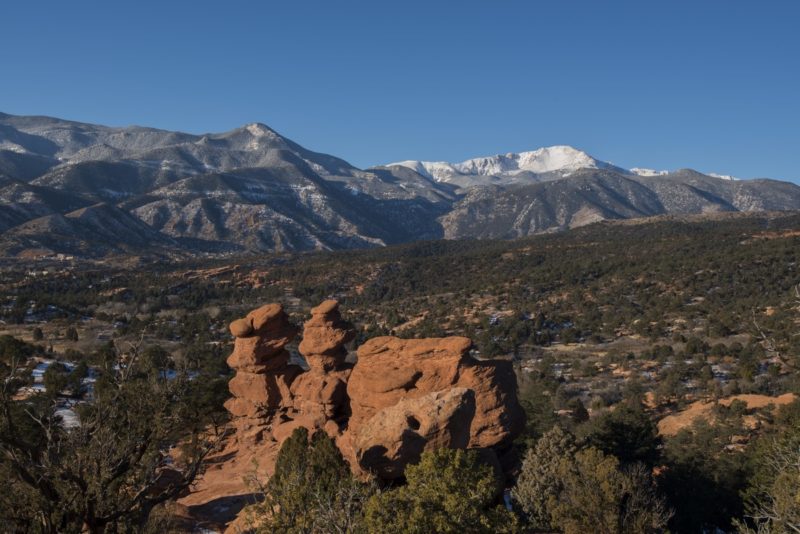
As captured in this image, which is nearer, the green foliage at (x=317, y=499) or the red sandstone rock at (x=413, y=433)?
the green foliage at (x=317, y=499)

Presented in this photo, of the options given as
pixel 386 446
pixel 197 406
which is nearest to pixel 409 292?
pixel 197 406

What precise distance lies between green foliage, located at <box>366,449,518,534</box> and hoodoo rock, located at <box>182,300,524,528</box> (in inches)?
134

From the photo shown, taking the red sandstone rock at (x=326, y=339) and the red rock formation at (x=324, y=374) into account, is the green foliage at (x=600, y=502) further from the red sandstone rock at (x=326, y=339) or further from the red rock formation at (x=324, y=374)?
the red sandstone rock at (x=326, y=339)

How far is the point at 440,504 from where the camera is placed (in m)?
13.0

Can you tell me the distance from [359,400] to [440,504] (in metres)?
13.8

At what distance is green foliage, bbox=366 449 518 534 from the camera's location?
12.2 meters

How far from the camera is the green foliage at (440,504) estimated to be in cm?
1222

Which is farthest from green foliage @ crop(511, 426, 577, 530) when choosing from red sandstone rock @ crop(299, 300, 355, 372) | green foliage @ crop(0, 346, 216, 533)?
green foliage @ crop(0, 346, 216, 533)

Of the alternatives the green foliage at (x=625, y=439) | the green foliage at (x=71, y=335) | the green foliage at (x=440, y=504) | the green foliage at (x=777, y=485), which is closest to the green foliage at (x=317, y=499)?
the green foliage at (x=440, y=504)

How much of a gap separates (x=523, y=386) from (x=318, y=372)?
2372 centimetres

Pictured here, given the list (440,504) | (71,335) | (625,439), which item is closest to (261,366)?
(625,439)

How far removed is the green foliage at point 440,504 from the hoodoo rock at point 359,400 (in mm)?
3413

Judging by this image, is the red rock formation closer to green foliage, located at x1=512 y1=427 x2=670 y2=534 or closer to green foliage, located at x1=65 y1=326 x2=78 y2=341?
green foliage, located at x1=512 y1=427 x2=670 y2=534

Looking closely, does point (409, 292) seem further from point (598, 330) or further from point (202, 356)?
point (202, 356)
